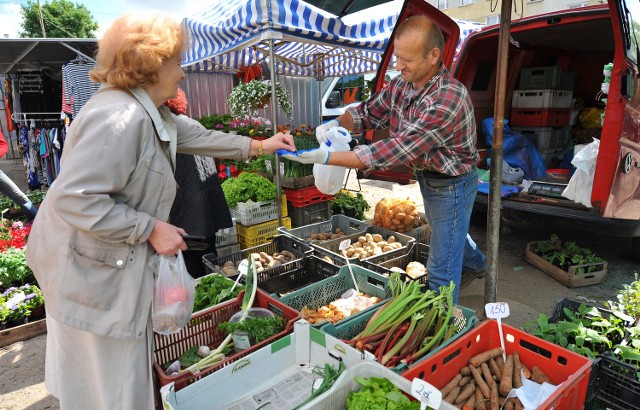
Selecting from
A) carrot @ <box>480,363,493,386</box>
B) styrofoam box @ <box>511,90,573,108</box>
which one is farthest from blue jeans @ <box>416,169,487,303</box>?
styrofoam box @ <box>511,90,573,108</box>

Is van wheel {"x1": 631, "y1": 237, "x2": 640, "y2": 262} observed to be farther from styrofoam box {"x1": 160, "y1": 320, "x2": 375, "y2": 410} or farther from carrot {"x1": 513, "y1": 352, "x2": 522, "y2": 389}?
styrofoam box {"x1": 160, "y1": 320, "x2": 375, "y2": 410}

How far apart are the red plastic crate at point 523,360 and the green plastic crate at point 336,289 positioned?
0.81m

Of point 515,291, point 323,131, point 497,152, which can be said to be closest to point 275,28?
point 323,131

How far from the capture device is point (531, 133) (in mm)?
6402

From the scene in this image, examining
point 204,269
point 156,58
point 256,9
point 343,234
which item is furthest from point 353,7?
point 156,58

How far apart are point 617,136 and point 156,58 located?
358 cm

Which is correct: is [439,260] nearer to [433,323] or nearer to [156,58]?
[433,323]

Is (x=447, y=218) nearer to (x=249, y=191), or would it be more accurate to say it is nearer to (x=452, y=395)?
(x=452, y=395)

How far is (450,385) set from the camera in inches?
78.0

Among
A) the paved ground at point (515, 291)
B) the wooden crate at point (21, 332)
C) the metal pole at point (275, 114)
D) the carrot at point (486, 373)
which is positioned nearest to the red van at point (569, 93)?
the paved ground at point (515, 291)

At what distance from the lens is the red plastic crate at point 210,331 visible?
88.8 inches

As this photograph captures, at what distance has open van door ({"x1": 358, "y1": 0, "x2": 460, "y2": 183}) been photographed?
347 centimetres

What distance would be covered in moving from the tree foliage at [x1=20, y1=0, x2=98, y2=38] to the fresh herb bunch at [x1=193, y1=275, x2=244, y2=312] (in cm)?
3961

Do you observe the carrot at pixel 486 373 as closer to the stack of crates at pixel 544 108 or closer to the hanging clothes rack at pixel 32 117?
the stack of crates at pixel 544 108
